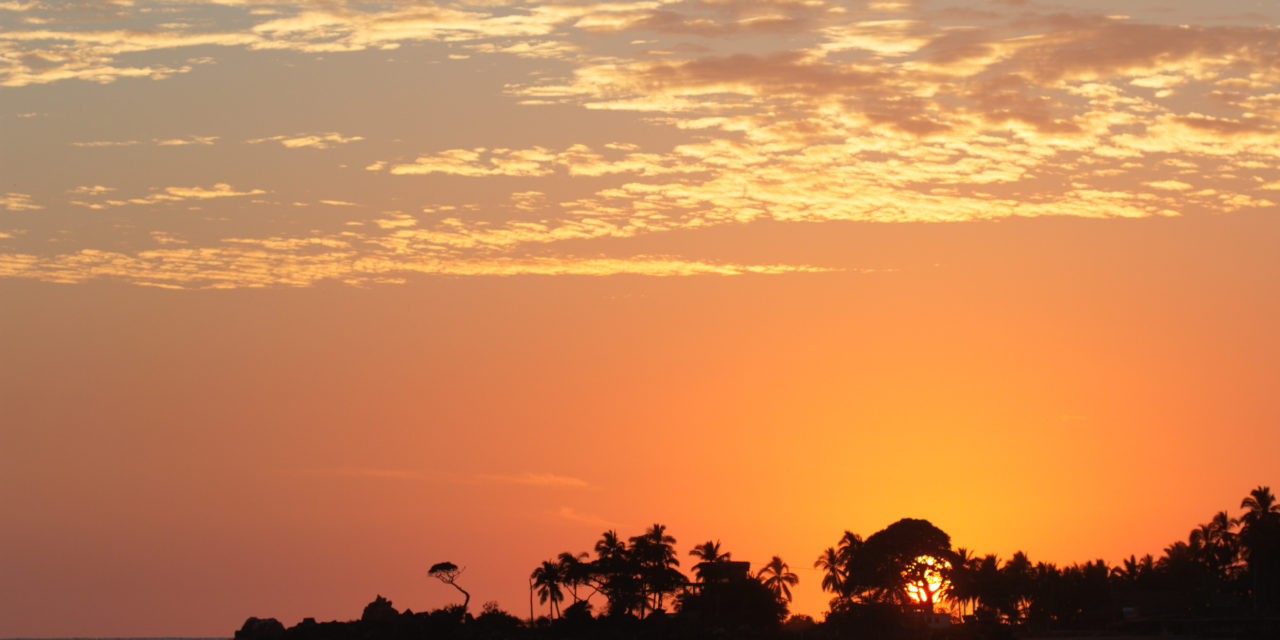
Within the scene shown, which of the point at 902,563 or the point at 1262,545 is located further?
the point at 902,563

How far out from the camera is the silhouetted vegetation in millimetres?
132250

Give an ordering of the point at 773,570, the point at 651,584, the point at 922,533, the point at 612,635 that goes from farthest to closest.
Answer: the point at 773,570 < the point at 922,533 < the point at 651,584 < the point at 612,635

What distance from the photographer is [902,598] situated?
522 feet

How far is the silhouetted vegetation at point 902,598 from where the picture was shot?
132m

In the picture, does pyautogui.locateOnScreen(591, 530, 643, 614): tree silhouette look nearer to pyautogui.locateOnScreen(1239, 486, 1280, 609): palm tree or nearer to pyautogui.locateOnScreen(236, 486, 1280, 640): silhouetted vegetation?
pyautogui.locateOnScreen(236, 486, 1280, 640): silhouetted vegetation

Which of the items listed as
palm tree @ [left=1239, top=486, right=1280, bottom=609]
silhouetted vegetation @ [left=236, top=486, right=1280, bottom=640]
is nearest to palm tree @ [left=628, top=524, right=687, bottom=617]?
silhouetted vegetation @ [left=236, top=486, right=1280, bottom=640]

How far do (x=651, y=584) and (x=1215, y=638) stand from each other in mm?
50276

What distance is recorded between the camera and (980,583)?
16162cm

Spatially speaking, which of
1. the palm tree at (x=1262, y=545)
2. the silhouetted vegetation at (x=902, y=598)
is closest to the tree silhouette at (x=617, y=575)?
the silhouetted vegetation at (x=902, y=598)

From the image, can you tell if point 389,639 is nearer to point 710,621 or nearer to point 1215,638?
point 710,621

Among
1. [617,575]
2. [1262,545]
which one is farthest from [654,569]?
[1262,545]

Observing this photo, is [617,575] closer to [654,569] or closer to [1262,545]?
[654,569]

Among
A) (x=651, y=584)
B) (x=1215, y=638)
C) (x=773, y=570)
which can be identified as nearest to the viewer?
(x=1215, y=638)

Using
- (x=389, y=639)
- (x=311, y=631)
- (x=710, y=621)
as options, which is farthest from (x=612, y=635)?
(x=311, y=631)
